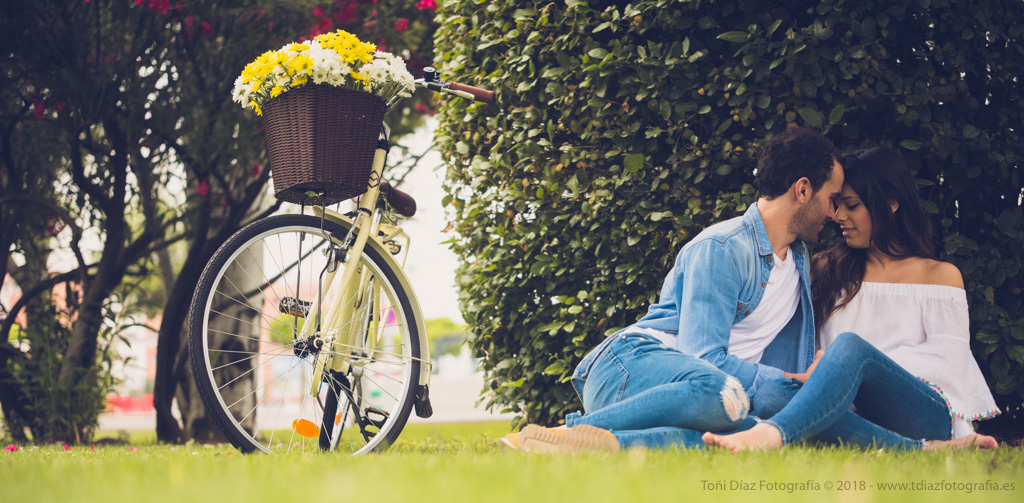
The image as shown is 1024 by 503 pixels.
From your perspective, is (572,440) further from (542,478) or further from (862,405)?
(862,405)

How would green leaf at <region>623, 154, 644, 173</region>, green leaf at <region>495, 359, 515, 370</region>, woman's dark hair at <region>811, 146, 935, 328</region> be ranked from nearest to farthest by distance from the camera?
woman's dark hair at <region>811, 146, 935, 328</region> < green leaf at <region>623, 154, 644, 173</region> < green leaf at <region>495, 359, 515, 370</region>

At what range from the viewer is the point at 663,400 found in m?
2.49

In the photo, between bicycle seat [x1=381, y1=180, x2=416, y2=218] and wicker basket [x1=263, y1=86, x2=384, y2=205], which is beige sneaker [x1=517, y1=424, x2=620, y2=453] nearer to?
wicker basket [x1=263, y1=86, x2=384, y2=205]

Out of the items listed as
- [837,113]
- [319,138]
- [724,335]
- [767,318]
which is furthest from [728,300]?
[319,138]

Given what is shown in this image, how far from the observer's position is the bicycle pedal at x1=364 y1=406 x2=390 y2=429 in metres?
3.02

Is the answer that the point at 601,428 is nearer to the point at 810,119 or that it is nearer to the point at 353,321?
the point at 353,321

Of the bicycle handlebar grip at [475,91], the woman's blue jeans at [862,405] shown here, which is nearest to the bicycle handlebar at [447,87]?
the bicycle handlebar grip at [475,91]

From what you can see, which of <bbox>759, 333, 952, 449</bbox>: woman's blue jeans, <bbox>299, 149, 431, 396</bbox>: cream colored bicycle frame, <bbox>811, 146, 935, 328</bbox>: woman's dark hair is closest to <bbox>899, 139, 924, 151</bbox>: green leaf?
<bbox>811, 146, 935, 328</bbox>: woman's dark hair

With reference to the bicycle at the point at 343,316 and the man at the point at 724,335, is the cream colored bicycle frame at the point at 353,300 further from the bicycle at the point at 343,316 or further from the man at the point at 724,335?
the man at the point at 724,335

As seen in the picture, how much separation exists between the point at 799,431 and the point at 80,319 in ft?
16.3

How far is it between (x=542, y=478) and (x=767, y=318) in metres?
1.46

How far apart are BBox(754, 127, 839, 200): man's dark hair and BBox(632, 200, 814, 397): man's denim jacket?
136 mm

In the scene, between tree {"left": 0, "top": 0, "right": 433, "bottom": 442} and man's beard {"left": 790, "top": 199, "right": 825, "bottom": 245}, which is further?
tree {"left": 0, "top": 0, "right": 433, "bottom": 442}

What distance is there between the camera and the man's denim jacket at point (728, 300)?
2658mm
